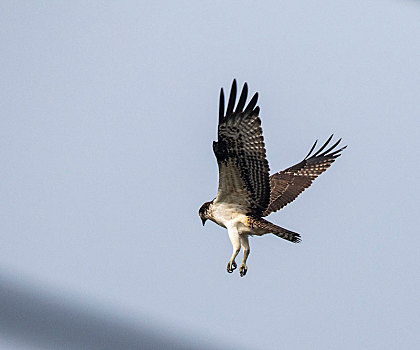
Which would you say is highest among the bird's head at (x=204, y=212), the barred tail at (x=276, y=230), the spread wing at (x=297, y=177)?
the spread wing at (x=297, y=177)

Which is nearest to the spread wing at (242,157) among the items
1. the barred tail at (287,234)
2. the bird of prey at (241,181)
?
the bird of prey at (241,181)

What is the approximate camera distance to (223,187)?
6.43 meters

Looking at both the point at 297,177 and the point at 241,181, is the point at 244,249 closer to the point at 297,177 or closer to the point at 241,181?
the point at 241,181

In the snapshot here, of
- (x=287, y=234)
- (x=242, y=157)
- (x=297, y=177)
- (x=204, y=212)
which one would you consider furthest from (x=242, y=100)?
(x=297, y=177)

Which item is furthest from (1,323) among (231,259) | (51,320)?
(231,259)

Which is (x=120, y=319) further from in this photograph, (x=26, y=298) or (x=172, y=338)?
(x=26, y=298)

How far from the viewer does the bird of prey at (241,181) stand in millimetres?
5878

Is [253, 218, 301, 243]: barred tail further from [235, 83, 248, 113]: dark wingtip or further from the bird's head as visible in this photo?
[235, 83, 248, 113]: dark wingtip

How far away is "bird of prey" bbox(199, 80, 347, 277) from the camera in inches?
231

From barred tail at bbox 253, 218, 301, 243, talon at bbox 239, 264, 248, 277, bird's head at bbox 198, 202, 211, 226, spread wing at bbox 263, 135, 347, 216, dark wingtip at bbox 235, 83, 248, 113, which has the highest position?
spread wing at bbox 263, 135, 347, 216

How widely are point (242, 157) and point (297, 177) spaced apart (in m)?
2.59

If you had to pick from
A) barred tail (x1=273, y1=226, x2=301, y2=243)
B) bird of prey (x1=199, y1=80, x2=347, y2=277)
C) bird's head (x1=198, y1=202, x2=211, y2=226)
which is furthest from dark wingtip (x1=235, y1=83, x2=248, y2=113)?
bird's head (x1=198, y1=202, x2=211, y2=226)

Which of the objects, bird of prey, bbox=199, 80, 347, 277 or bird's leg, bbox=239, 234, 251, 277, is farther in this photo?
bird's leg, bbox=239, 234, 251, 277

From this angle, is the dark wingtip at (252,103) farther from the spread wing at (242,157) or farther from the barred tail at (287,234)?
the barred tail at (287,234)
